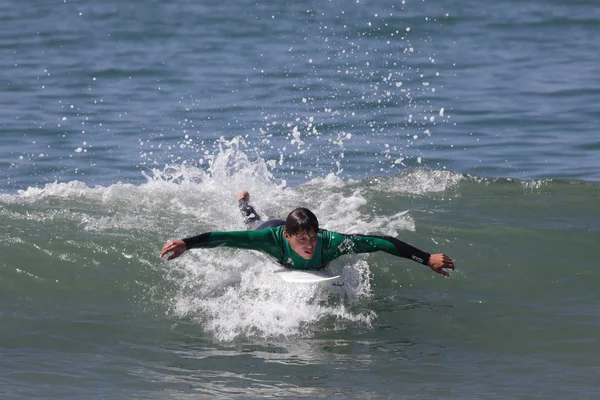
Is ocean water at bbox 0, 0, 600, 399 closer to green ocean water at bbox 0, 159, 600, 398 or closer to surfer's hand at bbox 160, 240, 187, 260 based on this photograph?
green ocean water at bbox 0, 159, 600, 398

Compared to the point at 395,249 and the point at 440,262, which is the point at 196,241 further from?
the point at 440,262

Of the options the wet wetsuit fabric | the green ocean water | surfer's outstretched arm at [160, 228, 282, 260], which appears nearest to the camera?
the green ocean water

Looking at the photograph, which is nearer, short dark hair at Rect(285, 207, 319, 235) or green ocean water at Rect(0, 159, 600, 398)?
green ocean water at Rect(0, 159, 600, 398)

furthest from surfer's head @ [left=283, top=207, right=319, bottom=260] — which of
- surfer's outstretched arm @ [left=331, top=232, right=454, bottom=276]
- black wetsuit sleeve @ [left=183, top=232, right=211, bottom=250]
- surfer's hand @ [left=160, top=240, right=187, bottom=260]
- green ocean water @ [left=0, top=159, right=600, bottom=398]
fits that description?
surfer's hand @ [left=160, top=240, right=187, bottom=260]

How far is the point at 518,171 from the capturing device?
Result: 1360 cm

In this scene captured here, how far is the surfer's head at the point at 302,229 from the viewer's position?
7.74 m

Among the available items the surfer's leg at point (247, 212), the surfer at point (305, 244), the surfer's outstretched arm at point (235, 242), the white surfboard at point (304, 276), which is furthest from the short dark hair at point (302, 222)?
the surfer's leg at point (247, 212)

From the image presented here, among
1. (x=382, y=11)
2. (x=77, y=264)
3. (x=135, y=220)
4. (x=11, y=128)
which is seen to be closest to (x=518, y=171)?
(x=135, y=220)

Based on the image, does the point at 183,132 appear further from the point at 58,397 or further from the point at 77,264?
the point at 58,397

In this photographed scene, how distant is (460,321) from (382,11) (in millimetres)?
17970

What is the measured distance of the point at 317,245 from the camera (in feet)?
26.6

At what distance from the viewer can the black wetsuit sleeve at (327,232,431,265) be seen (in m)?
7.84

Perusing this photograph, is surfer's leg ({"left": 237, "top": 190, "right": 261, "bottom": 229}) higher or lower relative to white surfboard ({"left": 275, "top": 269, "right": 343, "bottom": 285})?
higher

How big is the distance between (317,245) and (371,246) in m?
0.44
